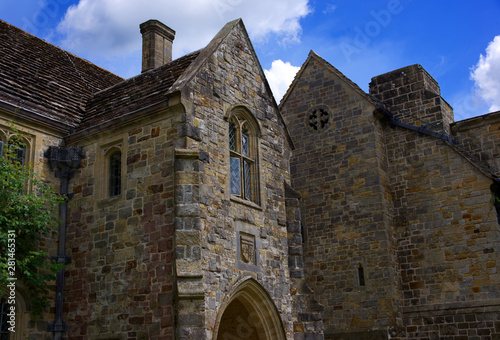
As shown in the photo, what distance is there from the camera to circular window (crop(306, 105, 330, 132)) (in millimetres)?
20031

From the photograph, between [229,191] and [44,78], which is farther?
[44,78]

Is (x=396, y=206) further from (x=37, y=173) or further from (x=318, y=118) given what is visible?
(x=37, y=173)

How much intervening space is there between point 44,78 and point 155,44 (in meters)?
3.86

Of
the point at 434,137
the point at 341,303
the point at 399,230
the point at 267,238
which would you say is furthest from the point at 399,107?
the point at 267,238

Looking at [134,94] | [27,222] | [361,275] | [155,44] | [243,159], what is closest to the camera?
[27,222]

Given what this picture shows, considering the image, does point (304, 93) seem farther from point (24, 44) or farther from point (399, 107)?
point (24, 44)

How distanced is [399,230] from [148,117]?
9086 millimetres

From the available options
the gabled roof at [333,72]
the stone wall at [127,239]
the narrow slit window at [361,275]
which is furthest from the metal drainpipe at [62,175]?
the gabled roof at [333,72]

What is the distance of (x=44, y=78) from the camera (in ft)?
50.7

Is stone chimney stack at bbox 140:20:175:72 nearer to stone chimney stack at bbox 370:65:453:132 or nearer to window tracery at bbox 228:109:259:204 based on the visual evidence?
window tracery at bbox 228:109:259:204

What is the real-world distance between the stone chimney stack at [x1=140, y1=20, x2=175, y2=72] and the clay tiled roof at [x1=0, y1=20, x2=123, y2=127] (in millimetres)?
1511

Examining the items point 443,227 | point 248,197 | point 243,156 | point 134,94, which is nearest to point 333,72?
point 443,227

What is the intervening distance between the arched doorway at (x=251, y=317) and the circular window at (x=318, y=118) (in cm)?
820

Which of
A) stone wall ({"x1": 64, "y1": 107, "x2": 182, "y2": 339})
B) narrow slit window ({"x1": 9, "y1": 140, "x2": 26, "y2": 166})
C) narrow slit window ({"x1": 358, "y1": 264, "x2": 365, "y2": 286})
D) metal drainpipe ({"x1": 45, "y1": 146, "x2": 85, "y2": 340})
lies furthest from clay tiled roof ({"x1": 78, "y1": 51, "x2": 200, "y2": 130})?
narrow slit window ({"x1": 358, "y1": 264, "x2": 365, "y2": 286})
